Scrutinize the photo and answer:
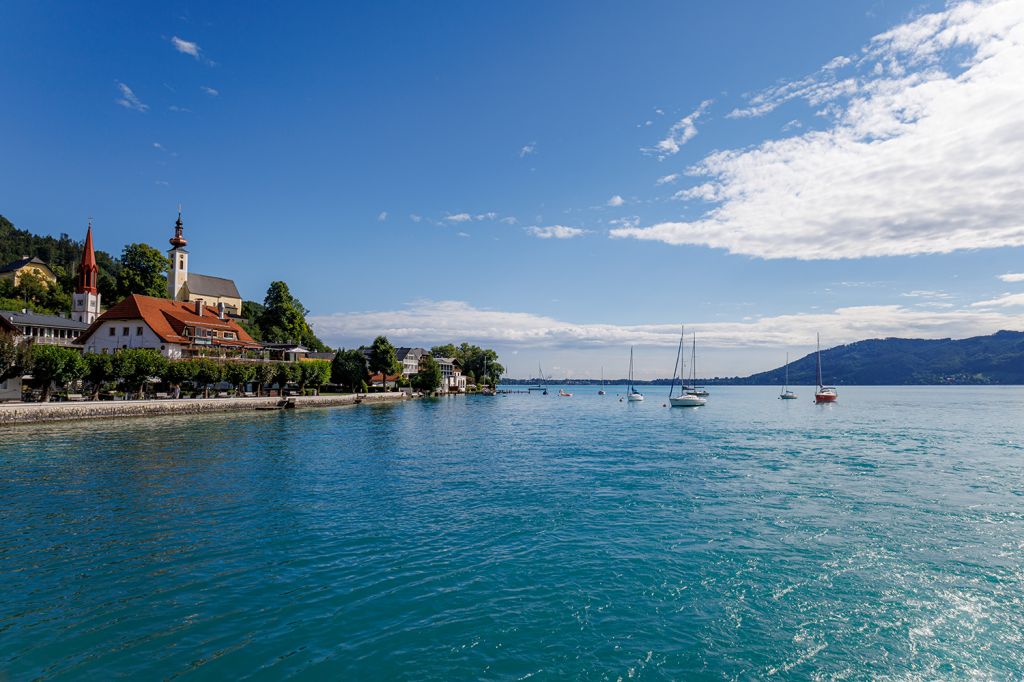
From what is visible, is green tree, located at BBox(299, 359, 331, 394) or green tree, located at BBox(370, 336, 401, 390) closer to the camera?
green tree, located at BBox(299, 359, 331, 394)

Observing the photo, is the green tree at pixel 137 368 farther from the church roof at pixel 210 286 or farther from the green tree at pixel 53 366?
the church roof at pixel 210 286

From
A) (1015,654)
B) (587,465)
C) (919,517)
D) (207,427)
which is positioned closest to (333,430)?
(207,427)

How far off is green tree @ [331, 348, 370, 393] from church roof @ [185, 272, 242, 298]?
35145 millimetres

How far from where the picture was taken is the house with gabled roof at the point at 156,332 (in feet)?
250

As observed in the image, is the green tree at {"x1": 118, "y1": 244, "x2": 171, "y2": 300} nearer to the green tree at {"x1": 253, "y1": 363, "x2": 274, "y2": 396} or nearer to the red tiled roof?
the red tiled roof

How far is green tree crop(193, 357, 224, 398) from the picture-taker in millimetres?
70938

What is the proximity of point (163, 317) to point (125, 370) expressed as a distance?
23934mm

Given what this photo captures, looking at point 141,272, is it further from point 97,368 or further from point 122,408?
point 122,408

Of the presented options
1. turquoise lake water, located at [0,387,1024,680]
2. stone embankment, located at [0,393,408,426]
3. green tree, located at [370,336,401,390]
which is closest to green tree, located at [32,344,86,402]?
stone embankment, located at [0,393,408,426]

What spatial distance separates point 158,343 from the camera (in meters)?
75.8

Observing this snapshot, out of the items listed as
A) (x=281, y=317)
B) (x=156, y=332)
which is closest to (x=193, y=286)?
(x=281, y=317)

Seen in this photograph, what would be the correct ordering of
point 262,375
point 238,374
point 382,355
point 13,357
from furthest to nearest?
point 382,355
point 262,375
point 238,374
point 13,357

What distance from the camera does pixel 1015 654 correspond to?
1047 centimetres

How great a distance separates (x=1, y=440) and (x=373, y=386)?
89.4 metres
